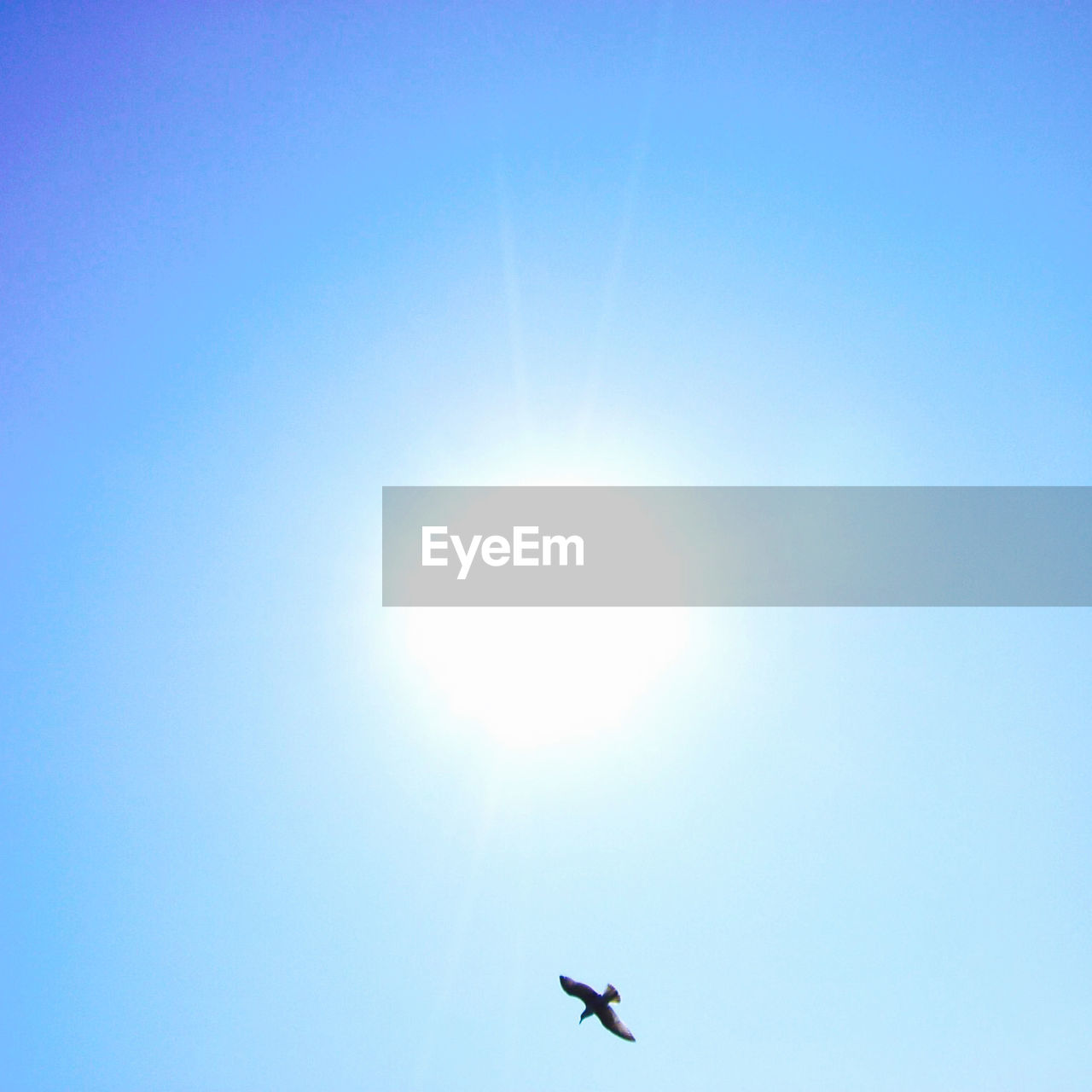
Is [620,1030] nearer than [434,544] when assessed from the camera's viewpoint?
Yes

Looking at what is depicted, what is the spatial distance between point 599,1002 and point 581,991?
21.1 inches

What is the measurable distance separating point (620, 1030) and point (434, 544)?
14849 mm

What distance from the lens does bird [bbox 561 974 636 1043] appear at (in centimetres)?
2536

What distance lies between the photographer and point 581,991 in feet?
83.9

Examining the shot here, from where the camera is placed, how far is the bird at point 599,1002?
25.4m

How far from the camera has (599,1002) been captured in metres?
25.5

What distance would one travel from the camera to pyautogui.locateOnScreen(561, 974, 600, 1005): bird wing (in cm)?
2552

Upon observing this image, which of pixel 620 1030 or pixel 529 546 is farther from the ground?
pixel 529 546

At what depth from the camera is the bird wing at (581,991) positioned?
25516 mm

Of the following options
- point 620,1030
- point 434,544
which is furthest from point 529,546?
point 620,1030

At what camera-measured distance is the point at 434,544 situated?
98.6 ft

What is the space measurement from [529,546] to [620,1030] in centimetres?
1394

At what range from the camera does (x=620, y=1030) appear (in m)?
25.3

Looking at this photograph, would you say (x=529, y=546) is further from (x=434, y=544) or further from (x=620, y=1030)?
(x=620, y=1030)
